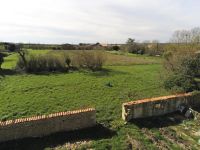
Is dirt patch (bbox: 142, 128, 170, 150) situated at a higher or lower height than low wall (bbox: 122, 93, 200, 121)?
lower

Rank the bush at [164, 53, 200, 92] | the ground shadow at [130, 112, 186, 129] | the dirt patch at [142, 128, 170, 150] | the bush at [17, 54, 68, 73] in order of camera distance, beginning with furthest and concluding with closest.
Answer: the bush at [17, 54, 68, 73]
the bush at [164, 53, 200, 92]
the ground shadow at [130, 112, 186, 129]
the dirt patch at [142, 128, 170, 150]

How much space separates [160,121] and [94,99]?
5.35 metres

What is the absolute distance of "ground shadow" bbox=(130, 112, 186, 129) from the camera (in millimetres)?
14266

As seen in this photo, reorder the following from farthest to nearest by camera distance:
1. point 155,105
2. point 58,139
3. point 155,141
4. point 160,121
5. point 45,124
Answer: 1. point 155,105
2. point 160,121
3. point 45,124
4. point 155,141
5. point 58,139

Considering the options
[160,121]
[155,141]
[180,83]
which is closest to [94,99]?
[160,121]

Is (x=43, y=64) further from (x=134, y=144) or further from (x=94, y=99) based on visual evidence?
(x=134, y=144)

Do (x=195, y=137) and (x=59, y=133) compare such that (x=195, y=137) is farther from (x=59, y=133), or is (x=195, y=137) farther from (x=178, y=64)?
(x=178, y=64)

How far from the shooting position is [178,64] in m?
25.6

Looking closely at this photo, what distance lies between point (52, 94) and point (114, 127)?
294 inches

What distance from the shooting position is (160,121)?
14938 mm

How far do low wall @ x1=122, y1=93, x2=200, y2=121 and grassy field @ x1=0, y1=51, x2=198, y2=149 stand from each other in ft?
1.97

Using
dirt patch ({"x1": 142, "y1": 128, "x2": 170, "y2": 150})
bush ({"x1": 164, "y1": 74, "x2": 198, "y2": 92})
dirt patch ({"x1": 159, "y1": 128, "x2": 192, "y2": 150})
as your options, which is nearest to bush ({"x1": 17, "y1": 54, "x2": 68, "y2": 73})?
bush ({"x1": 164, "y1": 74, "x2": 198, "y2": 92})

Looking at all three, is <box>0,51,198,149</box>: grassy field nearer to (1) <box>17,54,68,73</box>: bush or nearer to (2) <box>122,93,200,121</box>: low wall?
(2) <box>122,93,200,121</box>: low wall

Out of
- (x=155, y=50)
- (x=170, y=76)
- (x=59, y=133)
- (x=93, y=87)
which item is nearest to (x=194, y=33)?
(x=155, y=50)
